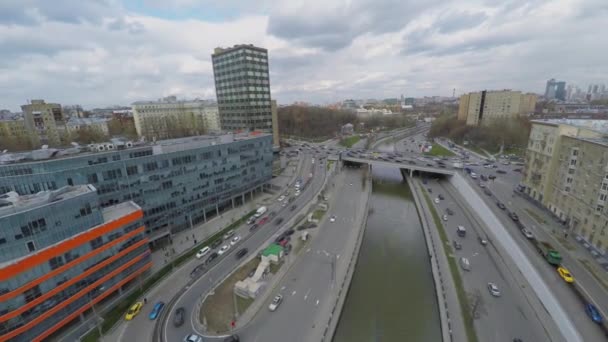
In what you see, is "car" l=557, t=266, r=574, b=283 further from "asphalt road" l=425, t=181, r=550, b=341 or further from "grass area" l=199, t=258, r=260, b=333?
"grass area" l=199, t=258, r=260, b=333

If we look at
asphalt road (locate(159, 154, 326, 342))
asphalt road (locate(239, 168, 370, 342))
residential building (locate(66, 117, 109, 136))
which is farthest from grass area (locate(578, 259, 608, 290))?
residential building (locate(66, 117, 109, 136))

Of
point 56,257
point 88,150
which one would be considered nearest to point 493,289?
point 56,257

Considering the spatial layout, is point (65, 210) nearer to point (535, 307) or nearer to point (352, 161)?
point (535, 307)

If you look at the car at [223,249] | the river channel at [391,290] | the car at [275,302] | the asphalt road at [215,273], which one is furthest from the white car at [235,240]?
the river channel at [391,290]

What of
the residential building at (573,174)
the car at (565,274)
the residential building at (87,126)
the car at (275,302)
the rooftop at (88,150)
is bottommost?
the car at (275,302)

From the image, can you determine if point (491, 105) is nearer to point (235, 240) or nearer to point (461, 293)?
point (461, 293)

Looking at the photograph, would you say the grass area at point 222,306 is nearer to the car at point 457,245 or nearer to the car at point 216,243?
the car at point 216,243
